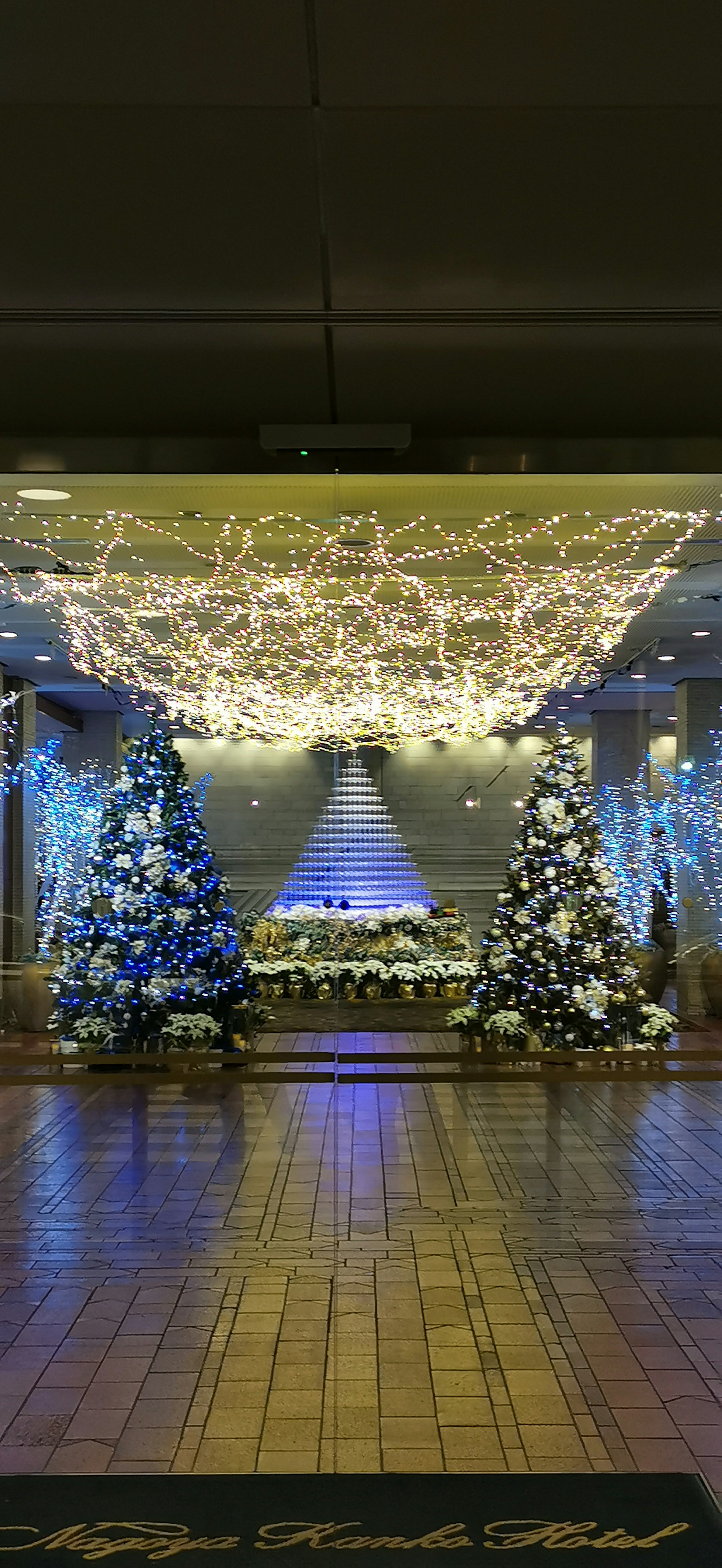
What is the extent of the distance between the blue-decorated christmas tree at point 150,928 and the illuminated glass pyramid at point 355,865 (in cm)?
34

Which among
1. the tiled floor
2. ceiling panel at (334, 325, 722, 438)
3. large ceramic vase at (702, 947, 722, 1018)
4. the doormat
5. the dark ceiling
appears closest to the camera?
the dark ceiling

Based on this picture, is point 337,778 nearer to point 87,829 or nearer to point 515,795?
point 515,795

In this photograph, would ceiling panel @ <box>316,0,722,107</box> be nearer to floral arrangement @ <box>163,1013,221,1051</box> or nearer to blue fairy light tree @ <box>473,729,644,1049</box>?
blue fairy light tree @ <box>473,729,644,1049</box>

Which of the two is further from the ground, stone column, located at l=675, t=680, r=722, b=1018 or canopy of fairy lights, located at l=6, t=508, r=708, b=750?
canopy of fairy lights, located at l=6, t=508, r=708, b=750

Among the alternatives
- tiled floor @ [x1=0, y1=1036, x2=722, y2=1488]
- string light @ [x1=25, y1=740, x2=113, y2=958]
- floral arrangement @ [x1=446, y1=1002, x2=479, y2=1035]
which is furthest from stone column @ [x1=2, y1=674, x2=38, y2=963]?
floral arrangement @ [x1=446, y1=1002, x2=479, y2=1035]

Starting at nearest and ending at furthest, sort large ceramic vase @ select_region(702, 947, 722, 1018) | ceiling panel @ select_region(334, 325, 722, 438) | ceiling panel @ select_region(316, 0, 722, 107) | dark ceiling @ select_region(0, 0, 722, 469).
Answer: ceiling panel @ select_region(316, 0, 722, 107) → dark ceiling @ select_region(0, 0, 722, 469) → ceiling panel @ select_region(334, 325, 722, 438) → large ceramic vase @ select_region(702, 947, 722, 1018)

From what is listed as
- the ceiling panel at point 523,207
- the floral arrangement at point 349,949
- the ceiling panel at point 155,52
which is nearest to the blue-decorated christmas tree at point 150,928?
the floral arrangement at point 349,949

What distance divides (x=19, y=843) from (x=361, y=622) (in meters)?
1.60

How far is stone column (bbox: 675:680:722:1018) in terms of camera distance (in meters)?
4.95

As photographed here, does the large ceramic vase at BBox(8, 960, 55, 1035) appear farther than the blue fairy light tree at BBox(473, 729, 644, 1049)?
No

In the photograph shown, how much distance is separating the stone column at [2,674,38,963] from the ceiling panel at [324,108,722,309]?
6.94 ft

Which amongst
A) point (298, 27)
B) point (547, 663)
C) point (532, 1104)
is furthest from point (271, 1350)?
point (298, 27)

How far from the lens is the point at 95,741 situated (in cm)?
513

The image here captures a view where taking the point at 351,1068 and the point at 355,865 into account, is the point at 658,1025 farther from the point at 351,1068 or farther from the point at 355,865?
the point at 355,865
